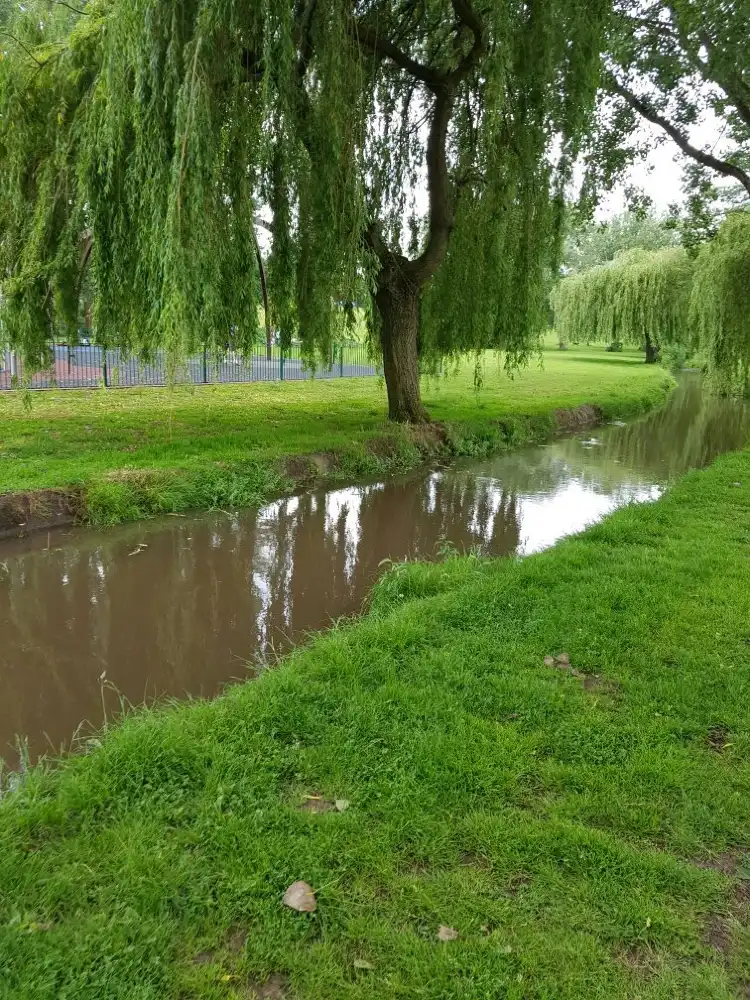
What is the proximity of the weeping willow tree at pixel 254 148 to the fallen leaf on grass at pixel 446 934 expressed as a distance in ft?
16.3

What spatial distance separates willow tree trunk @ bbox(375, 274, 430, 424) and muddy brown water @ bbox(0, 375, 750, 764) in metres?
1.53

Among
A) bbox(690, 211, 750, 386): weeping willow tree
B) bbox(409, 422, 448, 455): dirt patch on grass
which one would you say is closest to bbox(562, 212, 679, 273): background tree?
bbox(690, 211, 750, 386): weeping willow tree

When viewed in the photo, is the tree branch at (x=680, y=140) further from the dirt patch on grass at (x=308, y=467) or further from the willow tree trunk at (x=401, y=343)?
the dirt patch on grass at (x=308, y=467)

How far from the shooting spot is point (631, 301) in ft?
76.2

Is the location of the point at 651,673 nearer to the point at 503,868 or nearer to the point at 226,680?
the point at 503,868

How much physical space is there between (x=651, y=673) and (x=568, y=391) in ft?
53.5

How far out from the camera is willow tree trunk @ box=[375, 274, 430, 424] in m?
10.4

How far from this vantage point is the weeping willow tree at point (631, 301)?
22.4 m

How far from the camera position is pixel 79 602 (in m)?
5.19

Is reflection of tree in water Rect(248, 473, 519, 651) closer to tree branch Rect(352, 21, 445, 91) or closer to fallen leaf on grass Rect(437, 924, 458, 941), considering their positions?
fallen leaf on grass Rect(437, 924, 458, 941)

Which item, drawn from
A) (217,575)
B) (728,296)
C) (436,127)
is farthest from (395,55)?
(728,296)

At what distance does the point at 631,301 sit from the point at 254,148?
1946 cm

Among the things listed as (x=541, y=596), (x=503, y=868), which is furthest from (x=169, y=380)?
(x=503, y=868)

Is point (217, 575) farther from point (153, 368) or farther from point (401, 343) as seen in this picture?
point (401, 343)
